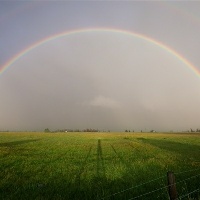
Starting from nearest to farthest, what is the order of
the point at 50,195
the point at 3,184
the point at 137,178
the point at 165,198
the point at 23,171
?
the point at 165,198 → the point at 50,195 → the point at 3,184 → the point at 137,178 → the point at 23,171

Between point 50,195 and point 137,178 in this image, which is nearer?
point 50,195

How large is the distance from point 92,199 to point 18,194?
11.4ft

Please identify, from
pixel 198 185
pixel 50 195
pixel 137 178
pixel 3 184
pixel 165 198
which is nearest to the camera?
pixel 165 198

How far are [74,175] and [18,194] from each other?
4.82 meters

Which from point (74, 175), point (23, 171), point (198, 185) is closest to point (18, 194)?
point (74, 175)

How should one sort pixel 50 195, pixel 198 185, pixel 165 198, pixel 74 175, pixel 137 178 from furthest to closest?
pixel 74 175
pixel 137 178
pixel 198 185
pixel 50 195
pixel 165 198

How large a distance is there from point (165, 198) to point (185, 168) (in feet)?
26.7

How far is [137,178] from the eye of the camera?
14.8m

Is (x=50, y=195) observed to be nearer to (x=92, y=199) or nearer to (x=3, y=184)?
(x=92, y=199)

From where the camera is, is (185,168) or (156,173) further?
(185,168)

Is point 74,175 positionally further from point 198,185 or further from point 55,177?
point 198,185

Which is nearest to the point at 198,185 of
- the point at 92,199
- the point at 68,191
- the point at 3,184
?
the point at 92,199

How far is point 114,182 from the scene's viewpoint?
13.9 metres

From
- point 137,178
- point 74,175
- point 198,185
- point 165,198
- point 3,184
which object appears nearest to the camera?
point 165,198
